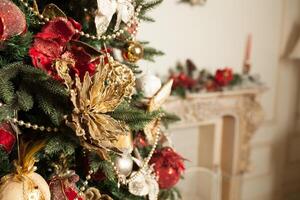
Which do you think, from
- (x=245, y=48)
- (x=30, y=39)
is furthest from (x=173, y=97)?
(x=30, y=39)

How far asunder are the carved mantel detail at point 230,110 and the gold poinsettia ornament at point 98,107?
1.12 m

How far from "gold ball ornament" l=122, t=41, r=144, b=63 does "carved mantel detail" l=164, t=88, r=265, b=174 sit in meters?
0.90

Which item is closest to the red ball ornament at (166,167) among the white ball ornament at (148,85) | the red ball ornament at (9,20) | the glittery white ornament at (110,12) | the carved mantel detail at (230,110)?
the white ball ornament at (148,85)

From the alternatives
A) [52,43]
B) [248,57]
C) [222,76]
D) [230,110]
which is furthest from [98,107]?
[248,57]

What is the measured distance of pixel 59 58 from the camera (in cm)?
68

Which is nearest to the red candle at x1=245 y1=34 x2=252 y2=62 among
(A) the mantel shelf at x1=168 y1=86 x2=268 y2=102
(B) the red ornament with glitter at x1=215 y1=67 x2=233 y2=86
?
(A) the mantel shelf at x1=168 y1=86 x2=268 y2=102

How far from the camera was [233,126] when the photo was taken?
2191mm

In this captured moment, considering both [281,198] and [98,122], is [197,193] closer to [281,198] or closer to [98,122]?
[281,198]

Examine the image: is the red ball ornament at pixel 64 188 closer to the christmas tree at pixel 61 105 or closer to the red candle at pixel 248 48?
the christmas tree at pixel 61 105

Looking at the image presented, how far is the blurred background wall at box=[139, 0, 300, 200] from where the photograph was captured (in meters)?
1.90

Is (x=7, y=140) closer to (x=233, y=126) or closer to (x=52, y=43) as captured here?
(x=52, y=43)

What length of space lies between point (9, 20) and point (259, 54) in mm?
2056

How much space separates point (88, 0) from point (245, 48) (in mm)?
1671

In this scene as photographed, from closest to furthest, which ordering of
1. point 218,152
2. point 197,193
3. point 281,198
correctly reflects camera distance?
point 197,193, point 218,152, point 281,198
